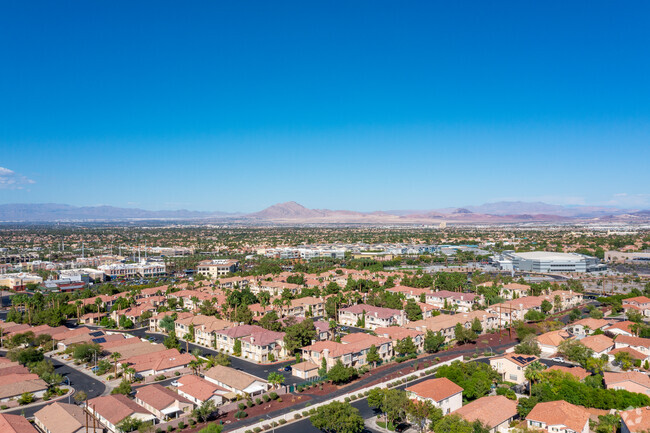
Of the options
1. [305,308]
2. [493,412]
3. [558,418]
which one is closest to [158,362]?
[305,308]

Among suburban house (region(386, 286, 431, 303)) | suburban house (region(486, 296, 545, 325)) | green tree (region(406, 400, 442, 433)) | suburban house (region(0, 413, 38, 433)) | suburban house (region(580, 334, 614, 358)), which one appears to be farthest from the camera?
suburban house (region(386, 286, 431, 303))

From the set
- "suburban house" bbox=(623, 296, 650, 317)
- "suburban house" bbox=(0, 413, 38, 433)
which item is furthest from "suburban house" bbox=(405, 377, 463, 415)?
"suburban house" bbox=(623, 296, 650, 317)

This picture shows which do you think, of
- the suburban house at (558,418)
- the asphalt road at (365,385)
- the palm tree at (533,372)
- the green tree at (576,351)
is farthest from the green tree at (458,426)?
the green tree at (576,351)

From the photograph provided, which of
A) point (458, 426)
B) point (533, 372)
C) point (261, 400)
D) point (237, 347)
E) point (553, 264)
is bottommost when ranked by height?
point (261, 400)

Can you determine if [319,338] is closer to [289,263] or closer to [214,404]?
[214,404]

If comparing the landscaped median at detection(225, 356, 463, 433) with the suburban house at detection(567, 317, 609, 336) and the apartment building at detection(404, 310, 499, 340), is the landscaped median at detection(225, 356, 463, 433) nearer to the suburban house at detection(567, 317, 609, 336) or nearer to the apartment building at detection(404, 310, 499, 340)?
the apartment building at detection(404, 310, 499, 340)

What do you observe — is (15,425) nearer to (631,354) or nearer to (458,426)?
(458,426)
